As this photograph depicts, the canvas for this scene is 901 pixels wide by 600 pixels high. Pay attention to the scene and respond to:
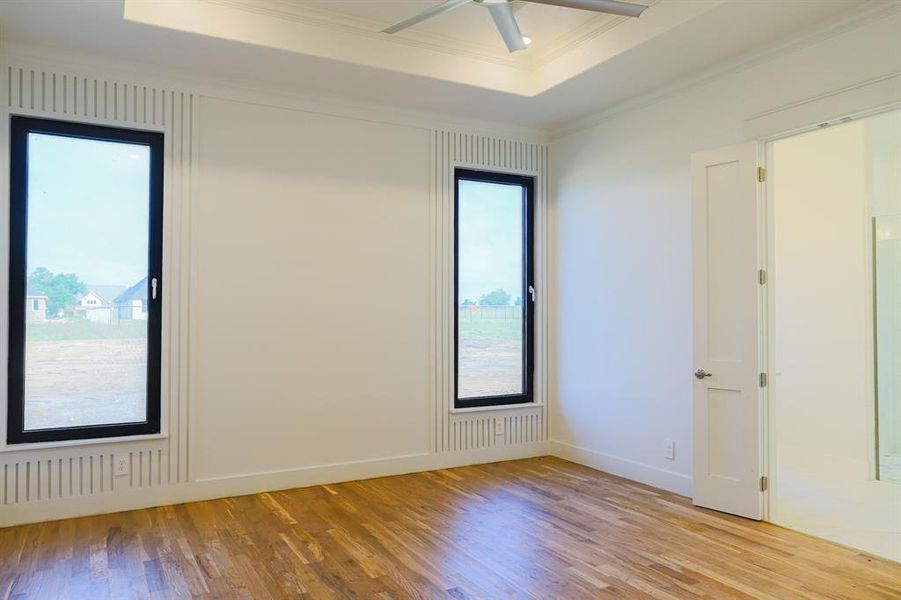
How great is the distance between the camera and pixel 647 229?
479cm

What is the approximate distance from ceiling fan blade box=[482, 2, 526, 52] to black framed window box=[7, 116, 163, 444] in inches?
99.0

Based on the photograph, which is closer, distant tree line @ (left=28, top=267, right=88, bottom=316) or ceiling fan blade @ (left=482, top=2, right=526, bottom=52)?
ceiling fan blade @ (left=482, top=2, right=526, bottom=52)

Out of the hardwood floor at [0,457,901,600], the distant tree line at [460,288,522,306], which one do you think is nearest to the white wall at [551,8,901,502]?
the distant tree line at [460,288,522,306]

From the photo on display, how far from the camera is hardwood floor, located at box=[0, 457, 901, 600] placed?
2.94 metres

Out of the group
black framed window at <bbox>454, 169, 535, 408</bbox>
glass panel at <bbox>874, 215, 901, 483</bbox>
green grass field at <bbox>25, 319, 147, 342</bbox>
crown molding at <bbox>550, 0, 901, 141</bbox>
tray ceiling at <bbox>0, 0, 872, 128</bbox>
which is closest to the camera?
crown molding at <bbox>550, 0, 901, 141</bbox>

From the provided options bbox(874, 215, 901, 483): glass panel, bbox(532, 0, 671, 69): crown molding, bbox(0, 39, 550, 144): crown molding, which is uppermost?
bbox(532, 0, 671, 69): crown molding

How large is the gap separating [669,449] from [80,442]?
13.3 feet

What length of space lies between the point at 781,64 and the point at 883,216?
7.43ft

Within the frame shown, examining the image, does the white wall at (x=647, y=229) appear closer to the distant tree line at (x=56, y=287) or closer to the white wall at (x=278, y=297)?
the white wall at (x=278, y=297)

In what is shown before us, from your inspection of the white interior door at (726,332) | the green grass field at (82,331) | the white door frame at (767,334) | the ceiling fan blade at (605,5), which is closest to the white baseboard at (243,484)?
the green grass field at (82,331)

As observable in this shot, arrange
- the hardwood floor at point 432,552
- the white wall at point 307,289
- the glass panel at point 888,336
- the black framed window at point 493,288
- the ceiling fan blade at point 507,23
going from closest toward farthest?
the hardwood floor at point 432,552 < the ceiling fan blade at point 507,23 < the white wall at point 307,289 < the glass panel at point 888,336 < the black framed window at point 493,288

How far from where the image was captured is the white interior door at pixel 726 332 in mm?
3875

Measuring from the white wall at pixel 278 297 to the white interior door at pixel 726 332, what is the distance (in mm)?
1914

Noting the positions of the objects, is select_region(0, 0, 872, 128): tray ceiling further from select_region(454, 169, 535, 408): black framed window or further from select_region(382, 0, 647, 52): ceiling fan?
select_region(454, 169, 535, 408): black framed window
